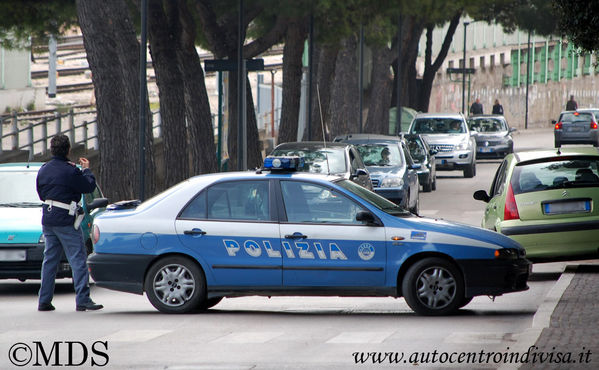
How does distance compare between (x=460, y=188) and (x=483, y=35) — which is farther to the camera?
(x=483, y=35)

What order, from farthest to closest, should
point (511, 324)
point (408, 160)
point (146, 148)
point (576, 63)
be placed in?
1. point (576, 63)
2. point (408, 160)
3. point (146, 148)
4. point (511, 324)

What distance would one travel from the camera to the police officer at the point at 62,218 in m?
12.8

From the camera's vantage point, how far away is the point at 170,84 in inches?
972

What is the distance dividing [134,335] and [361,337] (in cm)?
193

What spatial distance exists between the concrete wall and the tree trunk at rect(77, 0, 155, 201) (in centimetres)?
4989

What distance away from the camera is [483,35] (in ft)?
284

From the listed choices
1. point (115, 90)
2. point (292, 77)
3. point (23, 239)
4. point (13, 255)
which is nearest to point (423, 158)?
point (292, 77)

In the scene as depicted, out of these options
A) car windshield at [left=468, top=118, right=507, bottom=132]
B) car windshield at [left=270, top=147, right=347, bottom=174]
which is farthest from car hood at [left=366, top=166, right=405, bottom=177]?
car windshield at [left=468, top=118, right=507, bottom=132]

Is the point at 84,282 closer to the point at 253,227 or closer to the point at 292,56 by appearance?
the point at 253,227

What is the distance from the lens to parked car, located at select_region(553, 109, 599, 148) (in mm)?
51281

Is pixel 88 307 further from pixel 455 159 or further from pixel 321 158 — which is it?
pixel 455 159

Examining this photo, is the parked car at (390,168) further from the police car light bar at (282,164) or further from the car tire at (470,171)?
the police car light bar at (282,164)

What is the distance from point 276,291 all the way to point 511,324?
7.21ft

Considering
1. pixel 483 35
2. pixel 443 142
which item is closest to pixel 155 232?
pixel 443 142
